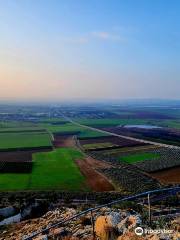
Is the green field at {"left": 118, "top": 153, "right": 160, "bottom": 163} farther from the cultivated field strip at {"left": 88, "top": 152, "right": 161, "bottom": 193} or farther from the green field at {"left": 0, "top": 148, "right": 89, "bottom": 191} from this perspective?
the green field at {"left": 0, "top": 148, "right": 89, "bottom": 191}

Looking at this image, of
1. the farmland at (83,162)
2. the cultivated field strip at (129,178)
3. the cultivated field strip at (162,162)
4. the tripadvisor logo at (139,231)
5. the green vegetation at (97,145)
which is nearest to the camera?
the tripadvisor logo at (139,231)

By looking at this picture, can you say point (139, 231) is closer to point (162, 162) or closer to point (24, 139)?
point (162, 162)

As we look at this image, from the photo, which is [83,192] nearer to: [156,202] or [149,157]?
[156,202]

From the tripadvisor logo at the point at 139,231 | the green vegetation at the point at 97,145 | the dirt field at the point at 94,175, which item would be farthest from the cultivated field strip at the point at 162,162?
the tripadvisor logo at the point at 139,231

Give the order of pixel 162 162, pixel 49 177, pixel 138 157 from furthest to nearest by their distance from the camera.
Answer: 1. pixel 138 157
2. pixel 162 162
3. pixel 49 177

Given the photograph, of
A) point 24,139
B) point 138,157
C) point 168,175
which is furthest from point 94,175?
point 24,139

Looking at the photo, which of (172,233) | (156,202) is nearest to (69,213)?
(172,233)

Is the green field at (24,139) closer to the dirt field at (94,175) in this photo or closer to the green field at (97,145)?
the green field at (97,145)
